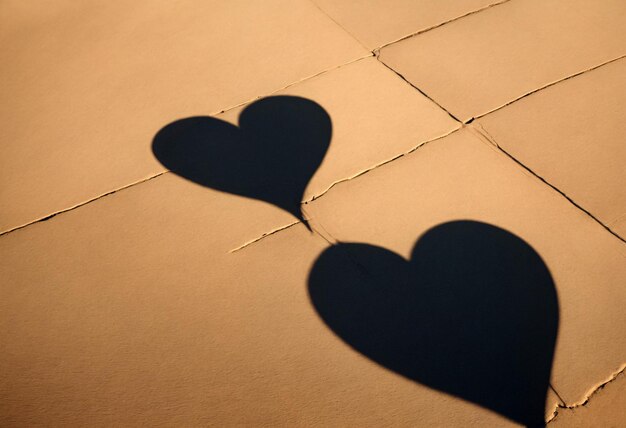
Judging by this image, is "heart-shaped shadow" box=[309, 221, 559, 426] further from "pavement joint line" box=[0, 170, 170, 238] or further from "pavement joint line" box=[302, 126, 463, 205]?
"pavement joint line" box=[0, 170, 170, 238]

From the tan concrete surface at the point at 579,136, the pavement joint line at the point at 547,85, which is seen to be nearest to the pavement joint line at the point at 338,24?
the pavement joint line at the point at 547,85

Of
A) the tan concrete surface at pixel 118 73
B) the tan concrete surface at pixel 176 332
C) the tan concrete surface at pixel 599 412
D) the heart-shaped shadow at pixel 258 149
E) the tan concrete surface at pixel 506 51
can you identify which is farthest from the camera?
the tan concrete surface at pixel 506 51

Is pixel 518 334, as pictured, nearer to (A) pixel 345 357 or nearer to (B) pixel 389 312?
(B) pixel 389 312

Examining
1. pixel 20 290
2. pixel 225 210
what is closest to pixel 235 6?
pixel 225 210

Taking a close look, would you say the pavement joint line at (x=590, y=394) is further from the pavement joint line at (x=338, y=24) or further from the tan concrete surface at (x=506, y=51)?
the pavement joint line at (x=338, y=24)

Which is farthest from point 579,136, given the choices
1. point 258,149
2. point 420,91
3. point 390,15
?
point 258,149

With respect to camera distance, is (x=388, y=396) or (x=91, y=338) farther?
(x=91, y=338)
